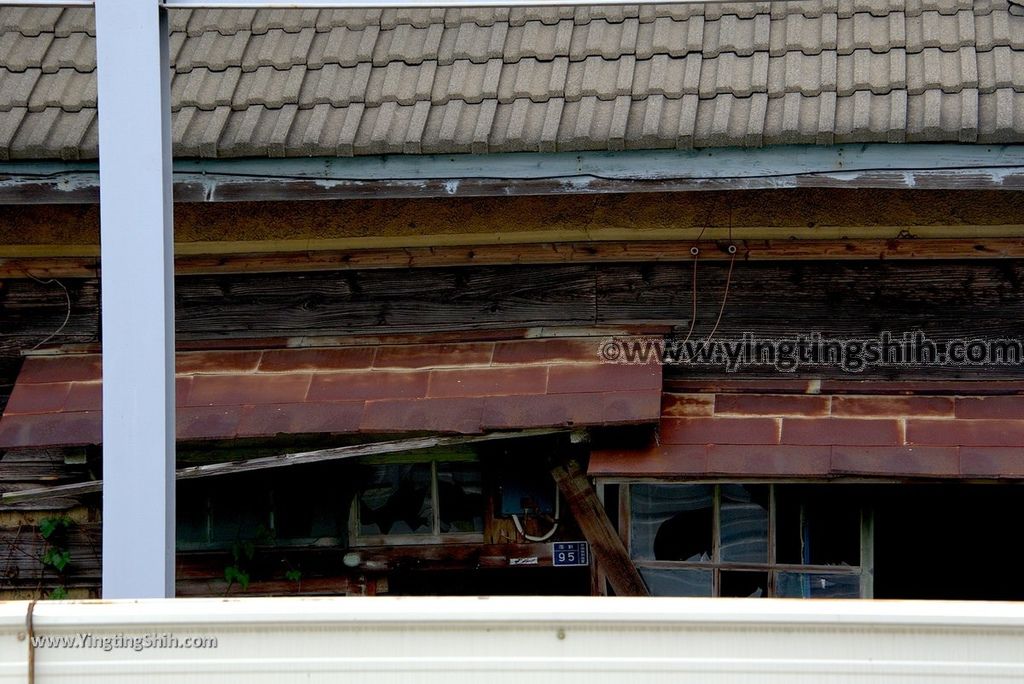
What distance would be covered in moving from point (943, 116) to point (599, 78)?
1245 millimetres

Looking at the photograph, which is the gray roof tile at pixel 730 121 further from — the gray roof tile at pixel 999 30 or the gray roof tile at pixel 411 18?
the gray roof tile at pixel 411 18

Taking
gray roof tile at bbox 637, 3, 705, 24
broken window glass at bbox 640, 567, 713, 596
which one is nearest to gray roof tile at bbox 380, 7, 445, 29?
gray roof tile at bbox 637, 3, 705, 24

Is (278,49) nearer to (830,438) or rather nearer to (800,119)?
(800,119)

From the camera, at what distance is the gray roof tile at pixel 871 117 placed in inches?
155

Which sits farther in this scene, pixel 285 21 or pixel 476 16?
pixel 285 21

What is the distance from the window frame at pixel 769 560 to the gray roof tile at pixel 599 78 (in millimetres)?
1591

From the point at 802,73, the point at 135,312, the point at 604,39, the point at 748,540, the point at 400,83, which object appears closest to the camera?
the point at 135,312

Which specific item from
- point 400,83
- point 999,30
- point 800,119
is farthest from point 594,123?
point 999,30

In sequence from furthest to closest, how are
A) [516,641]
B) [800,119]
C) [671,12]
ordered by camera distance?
[671,12] → [800,119] → [516,641]

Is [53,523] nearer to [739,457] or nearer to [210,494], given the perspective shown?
[210,494]

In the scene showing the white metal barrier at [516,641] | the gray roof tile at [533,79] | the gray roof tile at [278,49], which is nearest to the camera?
the white metal barrier at [516,641]

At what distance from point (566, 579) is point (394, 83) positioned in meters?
2.21

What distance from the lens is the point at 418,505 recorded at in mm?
5082

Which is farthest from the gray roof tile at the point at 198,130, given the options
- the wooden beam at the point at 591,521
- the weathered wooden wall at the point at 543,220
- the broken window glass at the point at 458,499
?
the wooden beam at the point at 591,521
